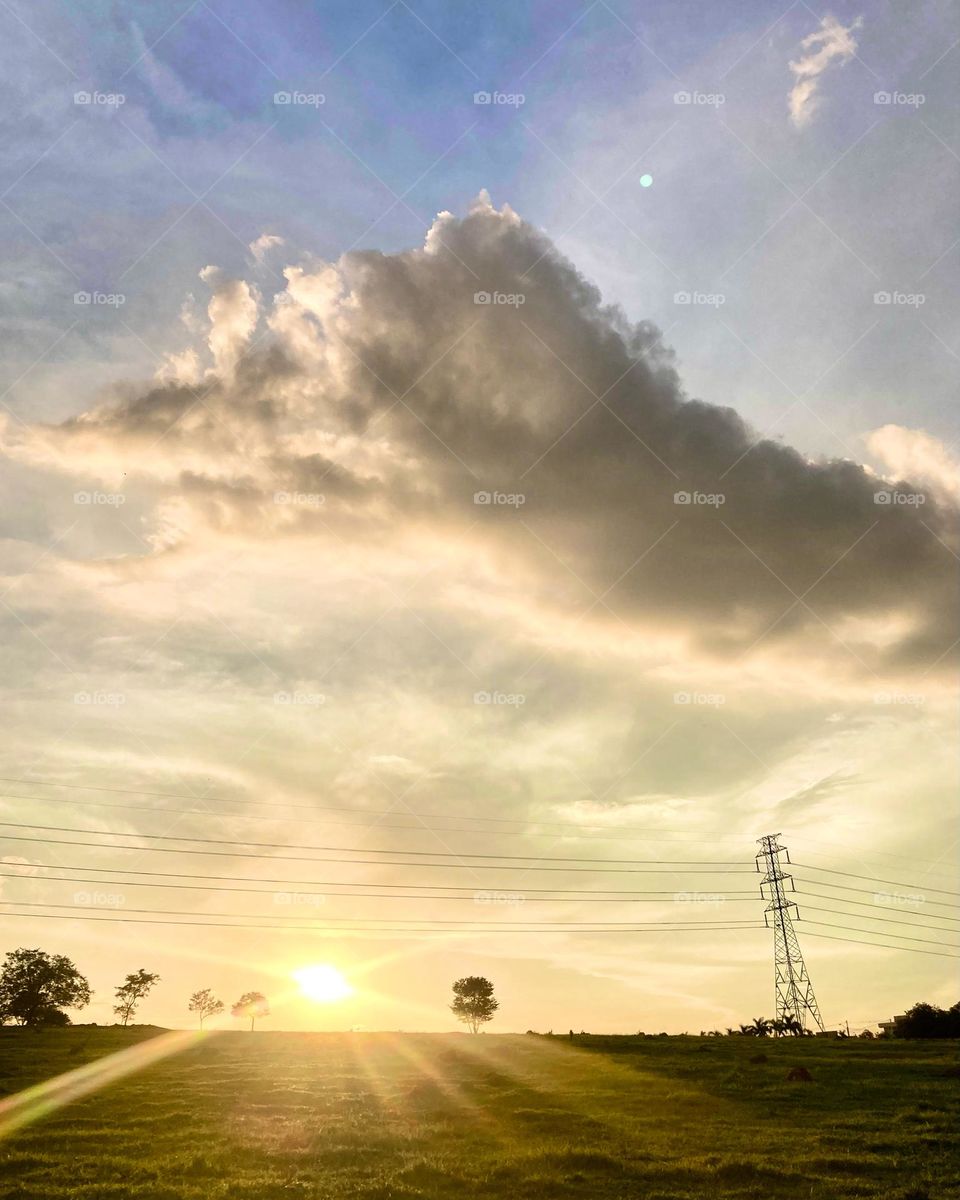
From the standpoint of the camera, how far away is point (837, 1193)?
86.5 feet

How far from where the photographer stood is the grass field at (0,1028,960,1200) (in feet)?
90.6

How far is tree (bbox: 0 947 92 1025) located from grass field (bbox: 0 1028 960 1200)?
215 ft

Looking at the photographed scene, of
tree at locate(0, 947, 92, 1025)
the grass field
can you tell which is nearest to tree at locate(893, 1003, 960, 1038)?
the grass field

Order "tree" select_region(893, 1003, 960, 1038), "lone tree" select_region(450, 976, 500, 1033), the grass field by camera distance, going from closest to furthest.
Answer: the grass field
"tree" select_region(893, 1003, 960, 1038)
"lone tree" select_region(450, 976, 500, 1033)

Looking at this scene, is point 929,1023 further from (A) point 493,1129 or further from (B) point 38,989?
(B) point 38,989

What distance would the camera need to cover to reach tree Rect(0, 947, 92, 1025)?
12088cm

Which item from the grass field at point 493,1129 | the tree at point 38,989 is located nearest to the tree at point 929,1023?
the grass field at point 493,1129

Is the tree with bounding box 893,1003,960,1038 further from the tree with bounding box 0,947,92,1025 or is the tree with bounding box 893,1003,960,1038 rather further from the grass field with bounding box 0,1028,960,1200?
the tree with bounding box 0,947,92,1025

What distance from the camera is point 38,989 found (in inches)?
4882

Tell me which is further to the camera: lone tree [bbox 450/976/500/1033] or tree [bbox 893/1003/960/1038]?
lone tree [bbox 450/976/500/1033]

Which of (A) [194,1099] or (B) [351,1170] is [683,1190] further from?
(A) [194,1099]

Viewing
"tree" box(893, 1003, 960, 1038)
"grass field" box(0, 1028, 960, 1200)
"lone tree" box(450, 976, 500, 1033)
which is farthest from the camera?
"lone tree" box(450, 976, 500, 1033)

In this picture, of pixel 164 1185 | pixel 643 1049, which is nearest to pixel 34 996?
pixel 643 1049

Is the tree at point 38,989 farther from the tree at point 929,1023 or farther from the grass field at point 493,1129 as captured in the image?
the tree at point 929,1023
